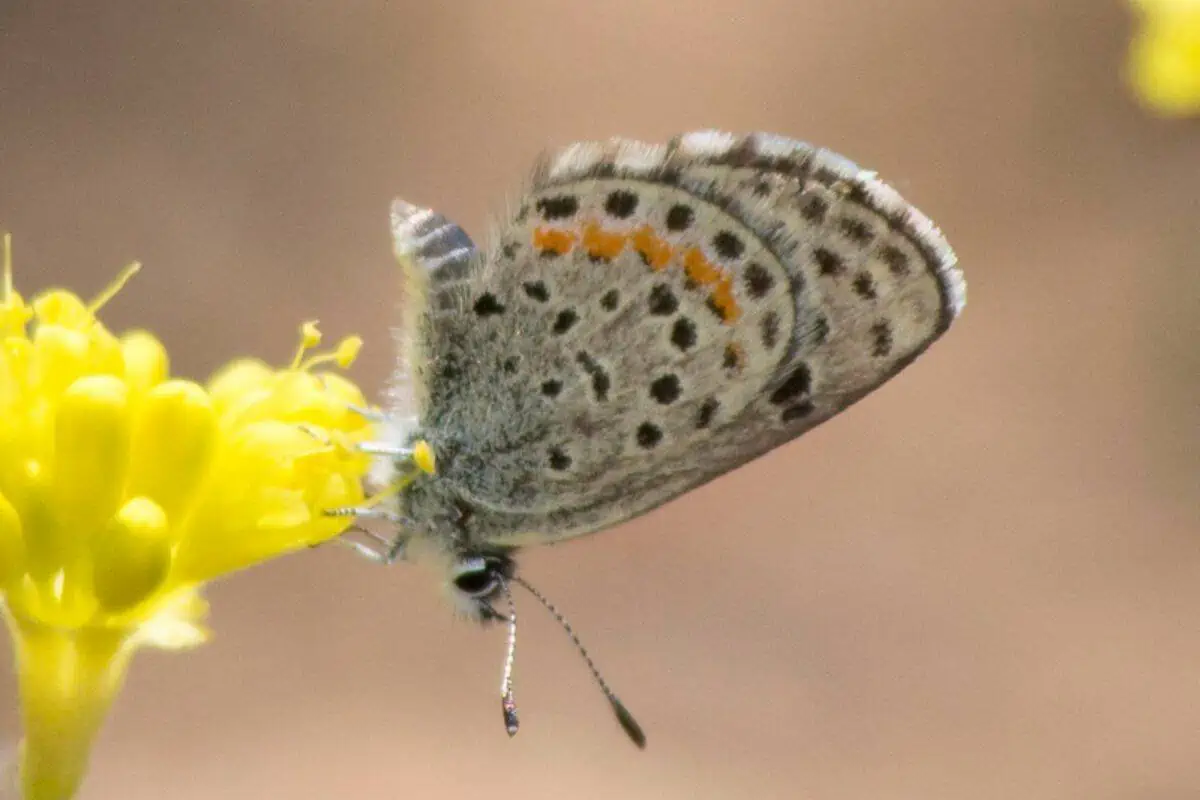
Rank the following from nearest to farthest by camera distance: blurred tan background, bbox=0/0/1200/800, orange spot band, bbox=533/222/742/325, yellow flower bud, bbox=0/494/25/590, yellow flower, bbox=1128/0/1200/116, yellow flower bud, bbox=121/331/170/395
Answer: yellow flower bud, bbox=0/494/25/590 < yellow flower bud, bbox=121/331/170/395 < orange spot band, bbox=533/222/742/325 < yellow flower, bbox=1128/0/1200/116 < blurred tan background, bbox=0/0/1200/800

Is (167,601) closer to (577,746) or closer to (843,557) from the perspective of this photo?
(577,746)

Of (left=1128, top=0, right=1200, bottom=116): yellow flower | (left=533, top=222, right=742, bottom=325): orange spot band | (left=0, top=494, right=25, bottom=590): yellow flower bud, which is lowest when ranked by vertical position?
(left=0, top=494, right=25, bottom=590): yellow flower bud

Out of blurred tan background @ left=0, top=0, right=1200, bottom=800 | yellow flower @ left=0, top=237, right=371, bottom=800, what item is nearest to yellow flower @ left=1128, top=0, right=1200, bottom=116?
blurred tan background @ left=0, top=0, right=1200, bottom=800

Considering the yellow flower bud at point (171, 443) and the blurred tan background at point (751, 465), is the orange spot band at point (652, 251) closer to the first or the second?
the yellow flower bud at point (171, 443)

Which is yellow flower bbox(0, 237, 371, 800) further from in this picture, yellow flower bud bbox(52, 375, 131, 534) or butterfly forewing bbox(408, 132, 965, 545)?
butterfly forewing bbox(408, 132, 965, 545)

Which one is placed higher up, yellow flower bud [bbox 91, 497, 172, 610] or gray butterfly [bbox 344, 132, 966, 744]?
gray butterfly [bbox 344, 132, 966, 744]

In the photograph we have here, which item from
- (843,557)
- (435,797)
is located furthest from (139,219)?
(843,557)

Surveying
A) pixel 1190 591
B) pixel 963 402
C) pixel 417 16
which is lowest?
pixel 1190 591
